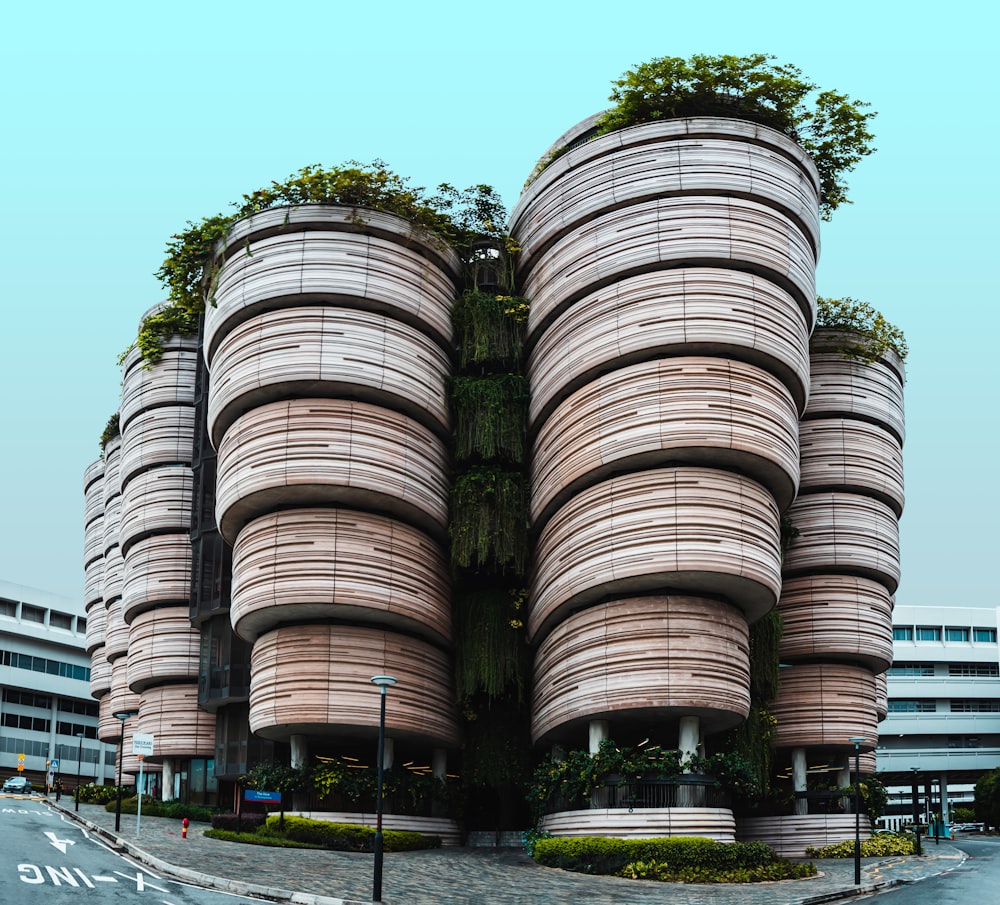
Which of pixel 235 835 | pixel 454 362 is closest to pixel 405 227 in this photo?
pixel 454 362

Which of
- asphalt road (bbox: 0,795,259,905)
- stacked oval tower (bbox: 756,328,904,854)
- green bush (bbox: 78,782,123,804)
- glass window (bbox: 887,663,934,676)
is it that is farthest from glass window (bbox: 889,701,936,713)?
asphalt road (bbox: 0,795,259,905)

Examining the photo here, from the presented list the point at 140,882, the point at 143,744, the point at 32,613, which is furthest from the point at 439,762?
the point at 32,613

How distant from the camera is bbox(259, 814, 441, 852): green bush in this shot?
40312 millimetres

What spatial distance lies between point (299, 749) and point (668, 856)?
634 inches

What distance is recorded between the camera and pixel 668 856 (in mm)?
36094

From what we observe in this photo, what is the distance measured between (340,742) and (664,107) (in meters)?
27.5

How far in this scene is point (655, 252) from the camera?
43.1m

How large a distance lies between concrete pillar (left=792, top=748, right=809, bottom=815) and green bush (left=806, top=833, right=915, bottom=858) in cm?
210

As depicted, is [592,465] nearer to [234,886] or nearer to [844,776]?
[844,776]

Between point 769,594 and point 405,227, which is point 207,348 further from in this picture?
point 769,594

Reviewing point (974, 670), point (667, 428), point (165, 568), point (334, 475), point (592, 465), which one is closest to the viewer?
point (667, 428)

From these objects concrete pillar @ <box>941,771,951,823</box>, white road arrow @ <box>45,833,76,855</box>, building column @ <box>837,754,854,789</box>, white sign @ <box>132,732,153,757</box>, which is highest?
white sign @ <box>132,732,153,757</box>

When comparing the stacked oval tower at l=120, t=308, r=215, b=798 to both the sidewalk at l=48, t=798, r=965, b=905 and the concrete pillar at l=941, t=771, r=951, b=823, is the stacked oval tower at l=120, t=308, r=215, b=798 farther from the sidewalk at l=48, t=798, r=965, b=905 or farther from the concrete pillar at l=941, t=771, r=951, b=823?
the concrete pillar at l=941, t=771, r=951, b=823

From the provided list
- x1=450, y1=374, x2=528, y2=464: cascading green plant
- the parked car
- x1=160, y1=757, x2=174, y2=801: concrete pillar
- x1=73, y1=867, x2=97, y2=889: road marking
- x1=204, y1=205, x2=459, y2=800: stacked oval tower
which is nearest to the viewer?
x1=73, y1=867, x2=97, y2=889: road marking
